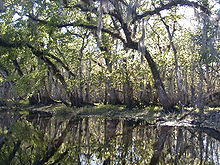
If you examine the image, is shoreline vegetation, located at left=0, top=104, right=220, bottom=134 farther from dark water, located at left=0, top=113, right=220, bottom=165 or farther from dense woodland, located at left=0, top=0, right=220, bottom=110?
dark water, located at left=0, top=113, right=220, bottom=165

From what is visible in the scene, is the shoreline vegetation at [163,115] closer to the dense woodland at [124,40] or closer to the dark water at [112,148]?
the dense woodland at [124,40]

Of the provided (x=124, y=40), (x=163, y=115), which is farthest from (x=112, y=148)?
(x=124, y=40)

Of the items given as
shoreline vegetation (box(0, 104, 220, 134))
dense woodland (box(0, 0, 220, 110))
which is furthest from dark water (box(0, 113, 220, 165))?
dense woodland (box(0, 0, 220, 110))

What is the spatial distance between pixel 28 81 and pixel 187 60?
11569mm

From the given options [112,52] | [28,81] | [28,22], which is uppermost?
[28,22]

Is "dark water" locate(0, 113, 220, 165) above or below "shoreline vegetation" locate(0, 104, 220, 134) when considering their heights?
below

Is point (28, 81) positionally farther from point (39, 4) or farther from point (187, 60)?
point (187, 60)

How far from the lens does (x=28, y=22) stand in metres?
16.8

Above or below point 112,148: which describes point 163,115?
above

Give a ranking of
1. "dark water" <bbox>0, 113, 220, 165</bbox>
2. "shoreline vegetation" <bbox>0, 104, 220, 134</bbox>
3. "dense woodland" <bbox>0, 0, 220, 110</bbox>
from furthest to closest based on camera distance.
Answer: "dense woodland" <bbox>0, 0, 220, 110</bbox>
"shoreline vegetation" <bbox>0, 104, 220, 134</bbox>
"dark water" <bbox>0, 113, 220, 165</bbox>

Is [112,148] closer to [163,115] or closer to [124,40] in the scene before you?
[163,115]

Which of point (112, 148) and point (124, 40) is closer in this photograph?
point (112, 148)

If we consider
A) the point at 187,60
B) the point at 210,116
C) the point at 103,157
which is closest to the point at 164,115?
the point at 210,116

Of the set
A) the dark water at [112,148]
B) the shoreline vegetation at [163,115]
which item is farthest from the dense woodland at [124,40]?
the dark water at [112,148]
